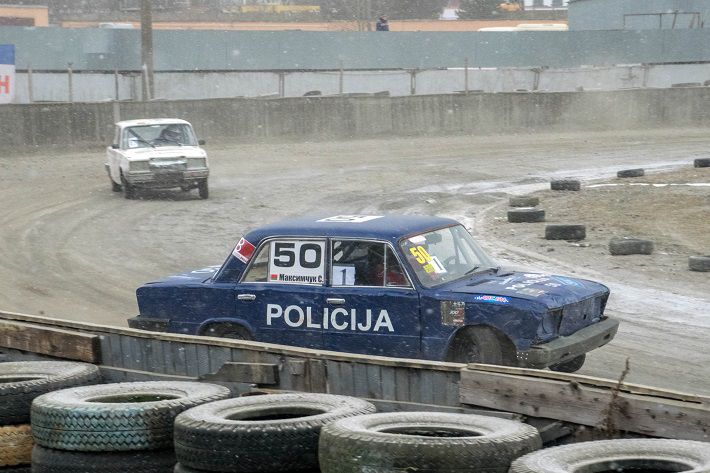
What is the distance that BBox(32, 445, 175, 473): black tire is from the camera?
5.06 meters

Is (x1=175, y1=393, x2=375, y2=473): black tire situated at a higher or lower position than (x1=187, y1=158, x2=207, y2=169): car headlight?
lower

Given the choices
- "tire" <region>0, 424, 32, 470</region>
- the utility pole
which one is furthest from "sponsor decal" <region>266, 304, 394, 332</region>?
the utility pole

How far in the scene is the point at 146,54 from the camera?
34.4 meters

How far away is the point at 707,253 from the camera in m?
14.5

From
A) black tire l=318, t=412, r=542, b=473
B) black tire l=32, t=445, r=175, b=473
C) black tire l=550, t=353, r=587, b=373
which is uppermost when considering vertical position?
black tire l=318, t=412, r=542, b=473

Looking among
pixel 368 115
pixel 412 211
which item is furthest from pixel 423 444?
→ pixel 368 115

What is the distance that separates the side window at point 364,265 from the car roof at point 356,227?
0.08 metres

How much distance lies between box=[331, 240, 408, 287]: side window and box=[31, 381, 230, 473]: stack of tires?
326cm

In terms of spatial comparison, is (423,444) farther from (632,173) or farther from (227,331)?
(632,173)

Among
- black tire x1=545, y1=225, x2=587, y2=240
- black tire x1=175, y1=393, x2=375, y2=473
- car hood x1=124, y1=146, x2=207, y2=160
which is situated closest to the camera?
black tire x1=175, y1=393, x2=375, y2=473

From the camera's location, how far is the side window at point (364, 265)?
8.44 meters

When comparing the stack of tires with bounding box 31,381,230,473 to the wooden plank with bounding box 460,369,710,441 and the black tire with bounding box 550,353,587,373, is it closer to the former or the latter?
the wooden plank with bounding box 460,369,710,441

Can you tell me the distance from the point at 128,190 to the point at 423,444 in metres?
18.3

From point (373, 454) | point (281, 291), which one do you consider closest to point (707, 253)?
point (281, 291)
